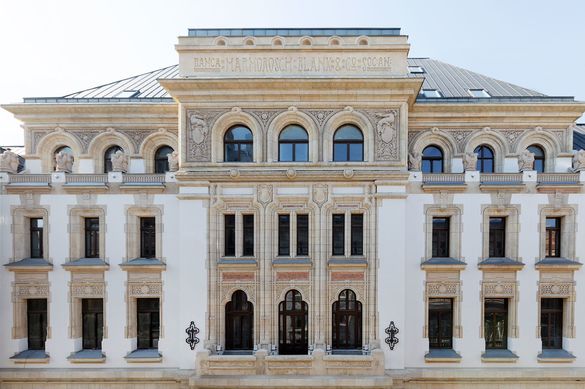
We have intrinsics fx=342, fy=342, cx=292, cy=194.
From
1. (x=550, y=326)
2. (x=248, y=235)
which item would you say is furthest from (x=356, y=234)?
(x=550, y=326)

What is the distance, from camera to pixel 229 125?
16.7m

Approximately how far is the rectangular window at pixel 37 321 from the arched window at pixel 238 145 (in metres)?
12.0

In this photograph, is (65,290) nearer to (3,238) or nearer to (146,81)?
(3,238)

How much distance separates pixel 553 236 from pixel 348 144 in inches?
442

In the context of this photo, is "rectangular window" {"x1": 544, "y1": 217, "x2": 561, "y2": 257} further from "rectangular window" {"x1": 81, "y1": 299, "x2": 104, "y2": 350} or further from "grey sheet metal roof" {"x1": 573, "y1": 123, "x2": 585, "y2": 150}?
"rectangular window" {"x1": 81, "y1": 299, "x2": 104, "y2": 350}

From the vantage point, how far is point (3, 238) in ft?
55.8

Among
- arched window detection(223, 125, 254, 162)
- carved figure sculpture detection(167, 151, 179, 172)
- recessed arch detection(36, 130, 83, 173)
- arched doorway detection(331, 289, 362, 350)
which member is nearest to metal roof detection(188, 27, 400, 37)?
arched window detection(223, 125, 254, 162)

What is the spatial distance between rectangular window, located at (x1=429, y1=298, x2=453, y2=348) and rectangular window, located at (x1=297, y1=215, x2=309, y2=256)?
6.76 m

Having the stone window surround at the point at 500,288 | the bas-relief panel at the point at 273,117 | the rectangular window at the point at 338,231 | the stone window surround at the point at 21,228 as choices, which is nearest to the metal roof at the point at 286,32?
the bas-relief panel at the point at 273,117

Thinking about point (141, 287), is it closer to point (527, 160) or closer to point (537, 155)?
point (527, 160)

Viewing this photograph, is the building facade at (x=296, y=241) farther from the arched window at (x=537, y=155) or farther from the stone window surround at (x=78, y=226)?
the arched window at (x=537, y=155)

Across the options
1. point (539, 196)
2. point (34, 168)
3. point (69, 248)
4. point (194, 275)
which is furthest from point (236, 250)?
point (539, 196)

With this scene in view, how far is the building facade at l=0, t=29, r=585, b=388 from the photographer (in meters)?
16.2

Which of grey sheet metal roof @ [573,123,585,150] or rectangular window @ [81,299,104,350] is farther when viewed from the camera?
grey sheet metal roof @ [573,123,585,150]
